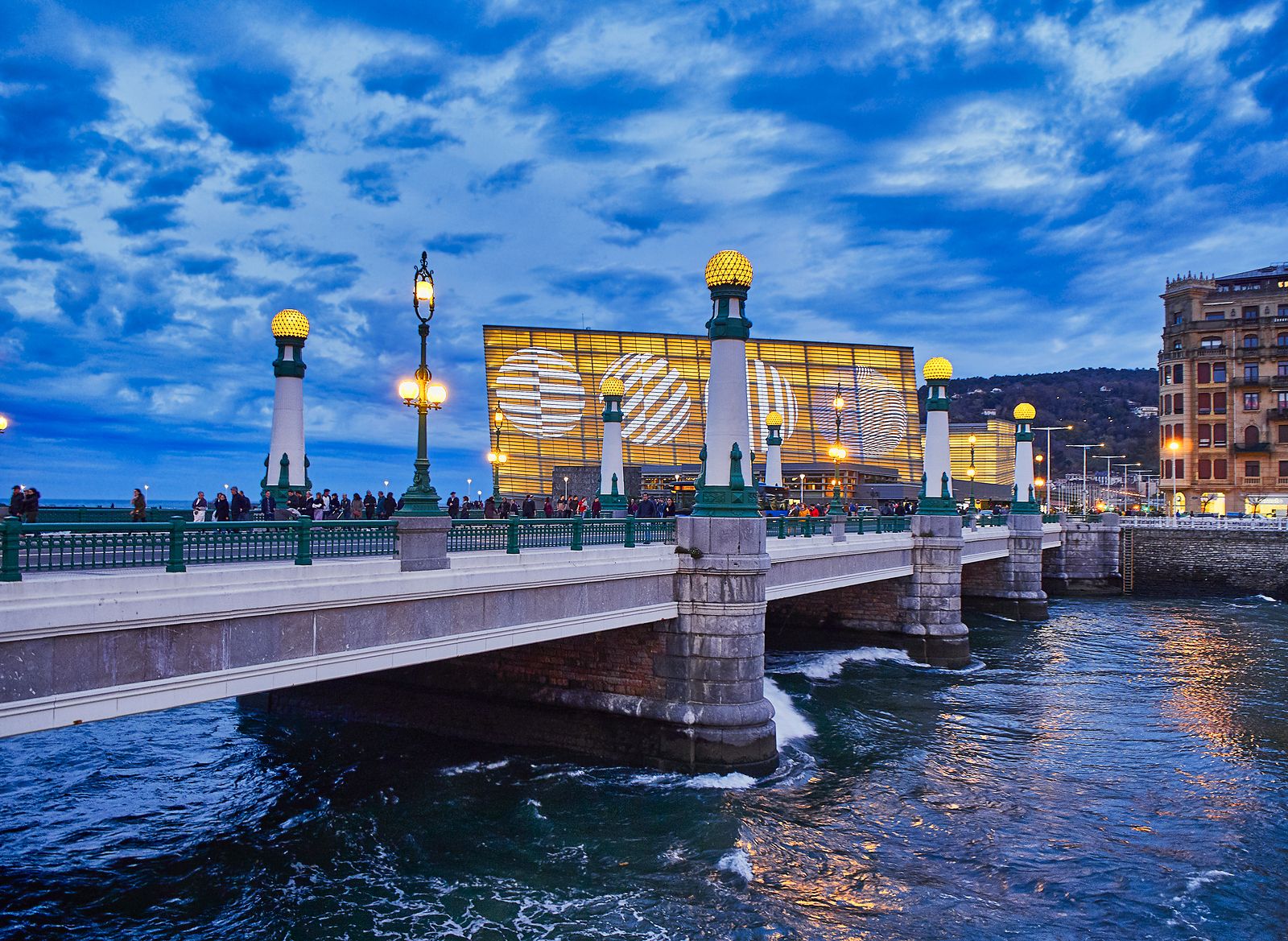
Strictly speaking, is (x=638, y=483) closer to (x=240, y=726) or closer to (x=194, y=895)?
(x=240, y=726)

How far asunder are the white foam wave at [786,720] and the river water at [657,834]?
10cm

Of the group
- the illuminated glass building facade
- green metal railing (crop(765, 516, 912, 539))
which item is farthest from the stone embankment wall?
green metal railing (crop(765, 516, 912, 539))

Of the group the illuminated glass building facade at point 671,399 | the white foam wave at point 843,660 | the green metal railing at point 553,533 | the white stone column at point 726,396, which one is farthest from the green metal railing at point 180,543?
the illuminated glass building facade at point 671,399

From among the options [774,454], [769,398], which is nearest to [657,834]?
[774,454]

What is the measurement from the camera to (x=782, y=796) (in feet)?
49.0

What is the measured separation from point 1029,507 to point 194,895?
122ft

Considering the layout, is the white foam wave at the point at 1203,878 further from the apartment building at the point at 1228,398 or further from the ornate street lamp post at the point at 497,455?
the apartment building at the point at 1228,398

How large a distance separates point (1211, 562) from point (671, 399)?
37.4 meters

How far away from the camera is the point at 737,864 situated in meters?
12.2

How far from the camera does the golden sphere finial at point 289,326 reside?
16938 millimetres

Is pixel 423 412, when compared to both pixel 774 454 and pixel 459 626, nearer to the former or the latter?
pixel 459 626

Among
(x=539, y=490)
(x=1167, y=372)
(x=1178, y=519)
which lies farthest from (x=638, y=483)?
(x=1167, y=372)

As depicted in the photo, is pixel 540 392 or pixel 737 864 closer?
pixel 737 864

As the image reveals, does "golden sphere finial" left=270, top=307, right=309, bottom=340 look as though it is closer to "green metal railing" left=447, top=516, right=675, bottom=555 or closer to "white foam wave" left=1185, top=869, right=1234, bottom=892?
"green metal railing" left=447, top=516, right=675, bottom=555
